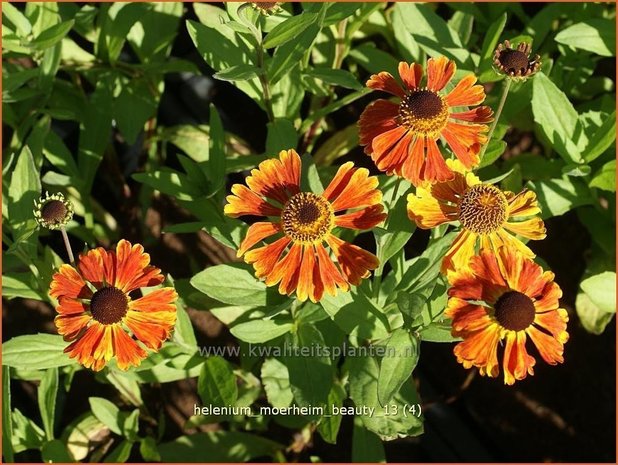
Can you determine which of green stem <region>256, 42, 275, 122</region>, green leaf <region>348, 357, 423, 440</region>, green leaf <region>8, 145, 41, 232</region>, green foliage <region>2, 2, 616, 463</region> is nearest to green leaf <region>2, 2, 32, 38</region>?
green foliage <region>2, 2, 616, 463</region>

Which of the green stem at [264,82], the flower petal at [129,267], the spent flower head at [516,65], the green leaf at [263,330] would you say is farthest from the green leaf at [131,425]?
the spent flower head at [516,65]

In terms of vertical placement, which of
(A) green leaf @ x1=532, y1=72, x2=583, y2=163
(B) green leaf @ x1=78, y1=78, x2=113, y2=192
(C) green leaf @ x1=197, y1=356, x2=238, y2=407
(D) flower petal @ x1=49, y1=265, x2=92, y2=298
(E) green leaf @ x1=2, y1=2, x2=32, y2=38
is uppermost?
(E) green leaf @ x1=2, y1=2, x2=32, y2=38

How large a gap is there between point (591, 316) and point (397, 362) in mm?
724

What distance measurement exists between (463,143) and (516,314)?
287mm

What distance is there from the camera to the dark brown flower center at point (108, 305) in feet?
3.43

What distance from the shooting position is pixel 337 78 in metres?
1.31

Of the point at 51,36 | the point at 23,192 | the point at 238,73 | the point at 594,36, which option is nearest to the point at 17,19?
the point at 51,36

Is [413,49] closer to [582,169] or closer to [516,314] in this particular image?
[582,169]

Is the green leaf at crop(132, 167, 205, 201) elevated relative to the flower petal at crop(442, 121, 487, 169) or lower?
elevated

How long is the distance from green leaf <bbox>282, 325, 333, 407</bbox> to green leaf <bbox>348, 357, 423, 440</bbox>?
2.0 inches

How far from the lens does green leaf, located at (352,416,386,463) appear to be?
143cm

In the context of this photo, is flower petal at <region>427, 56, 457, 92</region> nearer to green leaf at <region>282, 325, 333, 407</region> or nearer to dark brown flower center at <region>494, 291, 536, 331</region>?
dark brown flower center at <region>494, 291, 536, 331</region>

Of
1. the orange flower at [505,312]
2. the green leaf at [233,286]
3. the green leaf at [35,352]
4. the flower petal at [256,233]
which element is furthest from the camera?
the green leaf at [35,352]

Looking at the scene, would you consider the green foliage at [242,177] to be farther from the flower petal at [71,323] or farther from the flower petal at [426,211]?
the flower petal at [71,323]
